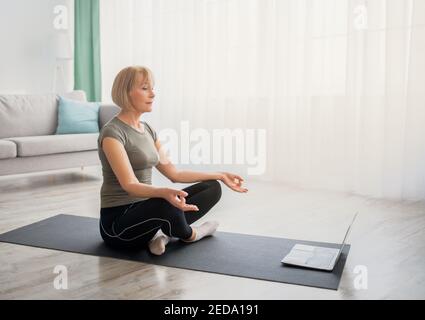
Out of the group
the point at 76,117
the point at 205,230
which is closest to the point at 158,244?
the point at 205,230

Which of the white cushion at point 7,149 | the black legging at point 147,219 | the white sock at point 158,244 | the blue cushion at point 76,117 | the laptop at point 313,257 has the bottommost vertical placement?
the laptop at point 313,257

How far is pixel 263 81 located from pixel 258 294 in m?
2.80

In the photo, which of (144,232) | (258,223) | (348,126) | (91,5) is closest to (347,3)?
(348,126)

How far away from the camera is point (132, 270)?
Result: 6.92ft

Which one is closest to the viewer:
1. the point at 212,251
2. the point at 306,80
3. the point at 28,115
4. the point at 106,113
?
the point at 212,251

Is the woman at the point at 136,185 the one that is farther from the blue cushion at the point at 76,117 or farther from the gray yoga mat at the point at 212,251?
the blue cushion at the point at 76,117

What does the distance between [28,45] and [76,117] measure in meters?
1.69

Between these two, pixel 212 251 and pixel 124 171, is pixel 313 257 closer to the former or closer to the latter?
pixel 212 251

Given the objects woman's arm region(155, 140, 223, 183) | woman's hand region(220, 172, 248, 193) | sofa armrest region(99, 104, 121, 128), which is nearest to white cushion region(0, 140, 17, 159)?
sofa armrest region(99, 104, 121, 128)

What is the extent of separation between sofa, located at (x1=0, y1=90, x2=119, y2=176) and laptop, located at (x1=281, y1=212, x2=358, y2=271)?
252 centimetres

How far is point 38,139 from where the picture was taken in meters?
4.15

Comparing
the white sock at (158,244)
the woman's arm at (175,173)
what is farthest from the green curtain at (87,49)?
the white sock at (158,244)

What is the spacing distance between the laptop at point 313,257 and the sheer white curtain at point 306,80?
5.04ft

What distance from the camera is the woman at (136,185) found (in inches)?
84.7
